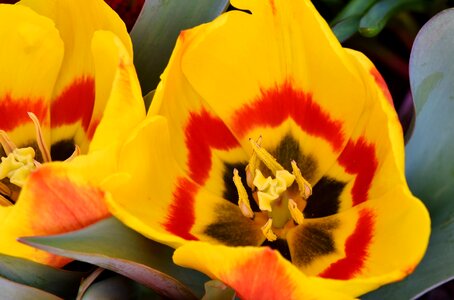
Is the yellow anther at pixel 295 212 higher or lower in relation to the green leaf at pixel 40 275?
higher

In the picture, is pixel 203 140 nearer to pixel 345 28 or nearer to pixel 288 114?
pixel 288 114

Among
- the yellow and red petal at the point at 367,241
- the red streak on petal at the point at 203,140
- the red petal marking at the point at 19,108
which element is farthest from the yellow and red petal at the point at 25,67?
the yellow and red petal at the point at 367,241

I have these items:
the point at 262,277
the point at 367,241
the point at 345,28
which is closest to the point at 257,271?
the point at 262,277

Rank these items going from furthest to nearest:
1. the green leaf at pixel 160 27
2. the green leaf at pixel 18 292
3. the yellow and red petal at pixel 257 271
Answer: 1. the green leaf at pixel 160 27
2. the green leaf at pixel 18 292
3. the yellow and red petal at pixel 257 271

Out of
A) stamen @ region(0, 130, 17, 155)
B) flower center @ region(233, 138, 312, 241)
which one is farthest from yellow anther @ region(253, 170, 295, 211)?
stamen @ region(0, 130, 17, 155)

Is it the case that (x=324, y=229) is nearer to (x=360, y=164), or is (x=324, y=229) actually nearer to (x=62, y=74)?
(x=360, y=164)

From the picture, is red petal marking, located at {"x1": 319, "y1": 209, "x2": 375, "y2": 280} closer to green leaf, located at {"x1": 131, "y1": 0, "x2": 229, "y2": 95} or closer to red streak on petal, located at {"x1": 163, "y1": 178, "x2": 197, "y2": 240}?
red streak on petal, located at {"x1": 163, "y1": 178, "x2": 197, "y2": 240}

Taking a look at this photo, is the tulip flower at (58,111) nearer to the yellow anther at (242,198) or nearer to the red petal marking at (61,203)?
the red petal marking at (61,203)
